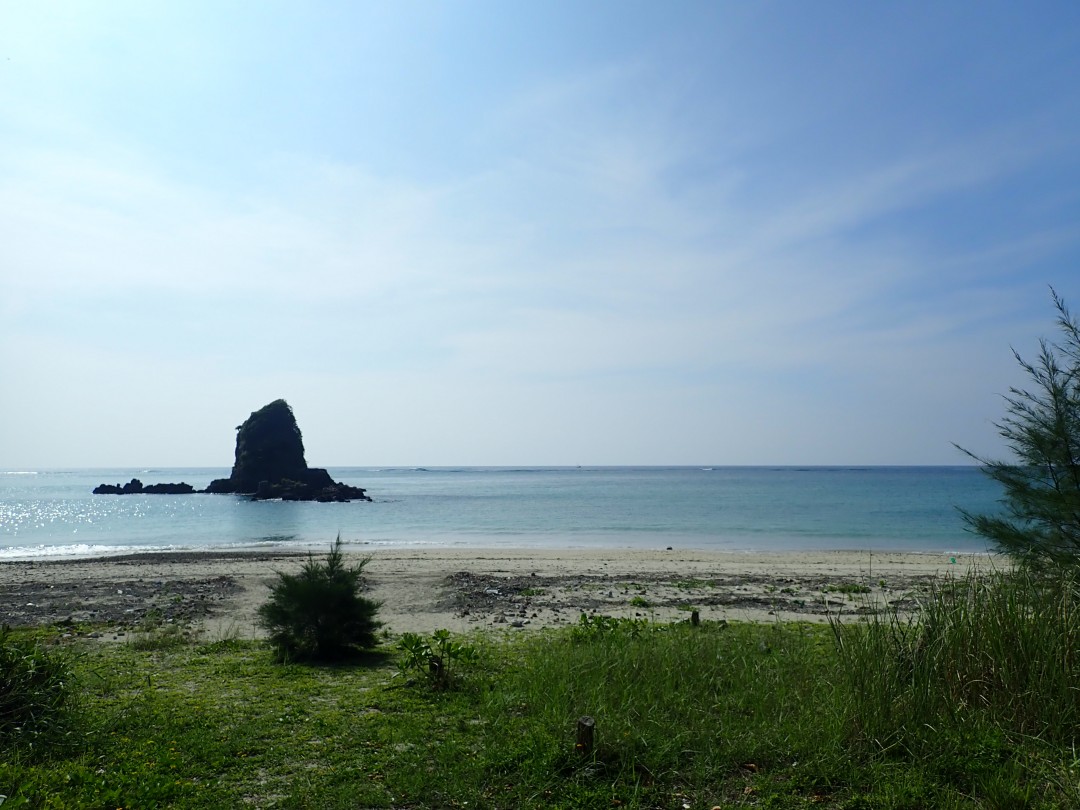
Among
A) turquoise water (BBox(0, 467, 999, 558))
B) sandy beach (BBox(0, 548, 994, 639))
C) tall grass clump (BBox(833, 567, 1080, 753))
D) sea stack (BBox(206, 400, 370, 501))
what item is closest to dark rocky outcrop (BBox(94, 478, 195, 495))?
sea stack (BBox(206, 400, 370, 501))

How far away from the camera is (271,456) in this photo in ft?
340

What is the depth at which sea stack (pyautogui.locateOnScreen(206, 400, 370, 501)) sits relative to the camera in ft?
333

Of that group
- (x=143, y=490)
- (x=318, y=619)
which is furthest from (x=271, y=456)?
(x=318, y=619)

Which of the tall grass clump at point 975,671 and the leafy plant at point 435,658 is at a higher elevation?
the tall grass clump at point 975,671

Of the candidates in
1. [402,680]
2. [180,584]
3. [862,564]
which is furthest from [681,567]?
[402,680]

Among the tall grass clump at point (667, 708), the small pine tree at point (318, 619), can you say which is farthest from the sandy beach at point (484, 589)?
the tall grass clump at point (667, 708)

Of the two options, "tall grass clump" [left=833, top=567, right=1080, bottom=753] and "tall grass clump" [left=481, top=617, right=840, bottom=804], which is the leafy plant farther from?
"tall grass clump" [left=833, top=567, right=1080, bottom=753]

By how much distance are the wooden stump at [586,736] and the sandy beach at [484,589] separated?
13.5 feet

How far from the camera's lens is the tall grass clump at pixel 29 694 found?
20.7 ft

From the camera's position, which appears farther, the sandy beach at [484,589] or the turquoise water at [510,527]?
the turquoise water at [510,527]

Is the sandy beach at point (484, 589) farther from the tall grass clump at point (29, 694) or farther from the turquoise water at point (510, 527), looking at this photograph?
the turquoise water at point (510, 527)

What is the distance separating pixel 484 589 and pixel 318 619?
25.9 ft

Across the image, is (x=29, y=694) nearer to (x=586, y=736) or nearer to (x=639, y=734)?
(x=586, y=736)

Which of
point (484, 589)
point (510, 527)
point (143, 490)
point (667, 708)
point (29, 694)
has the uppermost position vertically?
point (29, 694)
